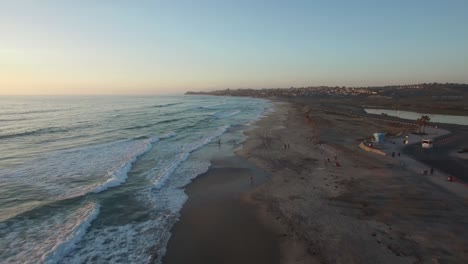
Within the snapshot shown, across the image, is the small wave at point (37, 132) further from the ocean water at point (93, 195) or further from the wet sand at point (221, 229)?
the wet sand at point (221, 229)

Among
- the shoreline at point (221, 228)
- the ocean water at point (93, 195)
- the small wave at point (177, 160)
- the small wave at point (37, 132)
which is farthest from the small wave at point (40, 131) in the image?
the shoreline at point (221, 228)

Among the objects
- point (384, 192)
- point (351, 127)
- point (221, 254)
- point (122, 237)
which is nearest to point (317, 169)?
point (384, 192)

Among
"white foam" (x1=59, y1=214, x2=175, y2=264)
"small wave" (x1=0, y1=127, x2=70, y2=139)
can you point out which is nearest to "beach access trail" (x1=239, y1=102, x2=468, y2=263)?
"white foam" (x1=59, y1=214, x2=175, y2=264)

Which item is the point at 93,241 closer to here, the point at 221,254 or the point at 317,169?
the point at 221,254

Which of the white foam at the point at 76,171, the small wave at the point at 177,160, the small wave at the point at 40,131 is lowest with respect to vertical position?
the small wave at the point at 177,160

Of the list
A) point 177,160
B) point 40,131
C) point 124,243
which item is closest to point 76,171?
point 177,160

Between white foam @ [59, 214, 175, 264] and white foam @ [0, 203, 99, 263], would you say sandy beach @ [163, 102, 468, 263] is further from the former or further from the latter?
white foam @ [0, 203, 99, 263]
